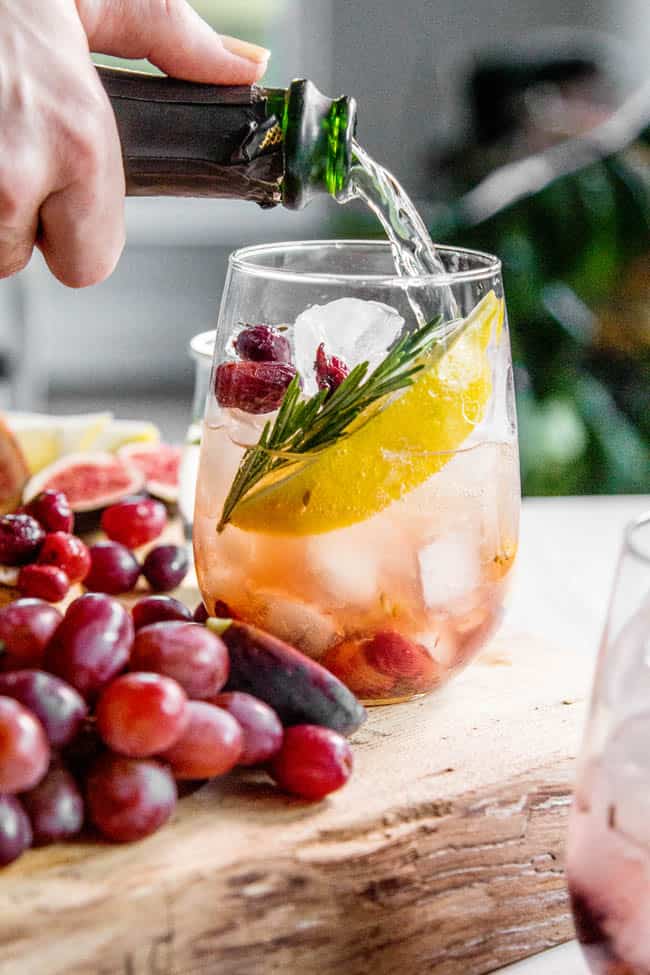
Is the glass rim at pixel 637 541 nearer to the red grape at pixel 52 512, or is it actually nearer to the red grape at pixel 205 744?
the red grape at pixel 205 744

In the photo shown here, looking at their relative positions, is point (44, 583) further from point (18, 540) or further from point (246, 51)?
point (246, 51)

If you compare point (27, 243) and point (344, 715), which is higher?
point (27, 243)

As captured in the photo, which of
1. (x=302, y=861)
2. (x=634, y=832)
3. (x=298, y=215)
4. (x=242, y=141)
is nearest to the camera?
(x=634, y=832)

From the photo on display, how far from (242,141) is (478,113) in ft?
12.8

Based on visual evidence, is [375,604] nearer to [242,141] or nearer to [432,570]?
[432,570]

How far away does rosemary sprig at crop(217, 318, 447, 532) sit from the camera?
83cm

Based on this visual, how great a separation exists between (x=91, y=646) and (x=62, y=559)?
491 millimetres

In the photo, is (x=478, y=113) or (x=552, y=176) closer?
(x=552, y=176)

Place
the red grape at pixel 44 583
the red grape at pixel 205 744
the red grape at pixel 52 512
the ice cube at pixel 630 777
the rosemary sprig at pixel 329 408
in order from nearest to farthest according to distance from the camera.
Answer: the ice cube at pixel 630 777, the red grape at pixel 205 744, the rosemary sprig at pixel 329 408, the red grape at pixel 44 583, the red grape at pixel 52 512

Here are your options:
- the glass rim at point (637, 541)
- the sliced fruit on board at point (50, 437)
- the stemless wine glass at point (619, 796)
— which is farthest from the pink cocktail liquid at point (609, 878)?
the sliced fruit on board at point (50, 437)

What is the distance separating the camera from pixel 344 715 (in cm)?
77

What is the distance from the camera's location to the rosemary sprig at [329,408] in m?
0.83

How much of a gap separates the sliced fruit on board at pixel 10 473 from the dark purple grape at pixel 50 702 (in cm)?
85

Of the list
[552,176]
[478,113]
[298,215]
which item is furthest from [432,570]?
[298,215]
